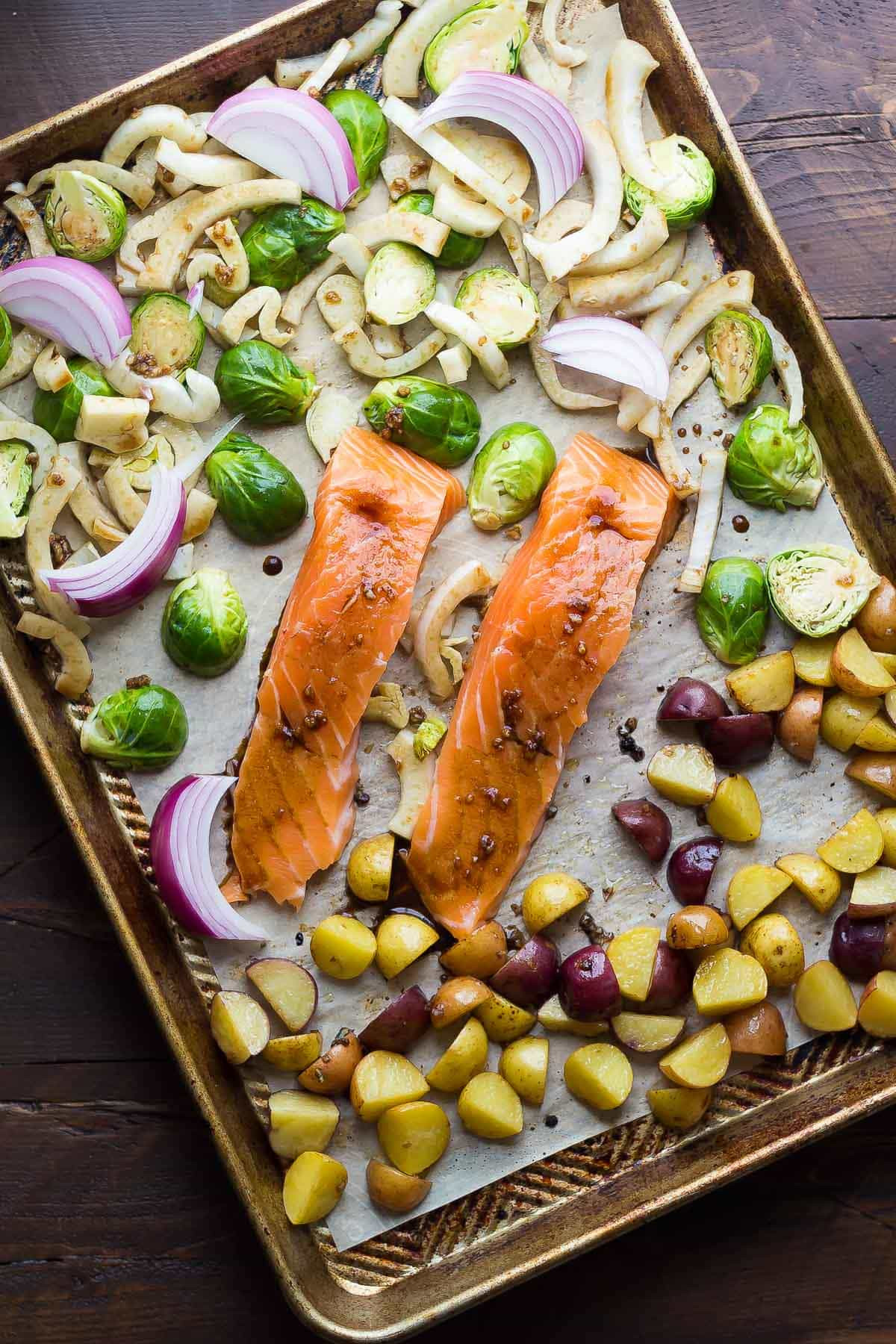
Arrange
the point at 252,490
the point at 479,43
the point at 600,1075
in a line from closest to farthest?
the point at 600,1075 < the point at 252,490 < the point at 479,43

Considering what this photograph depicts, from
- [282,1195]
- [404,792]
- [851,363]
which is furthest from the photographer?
[851,363]

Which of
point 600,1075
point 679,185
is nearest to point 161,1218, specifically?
point 600,1075

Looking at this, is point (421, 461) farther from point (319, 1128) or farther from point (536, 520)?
point (319, 1128)

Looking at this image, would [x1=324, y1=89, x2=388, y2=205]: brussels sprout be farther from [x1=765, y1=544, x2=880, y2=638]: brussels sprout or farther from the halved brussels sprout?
[x1=765, y1=544, x2=880, y2=638]: brussels sprout

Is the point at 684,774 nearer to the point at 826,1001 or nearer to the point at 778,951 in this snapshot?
the point at 778,951

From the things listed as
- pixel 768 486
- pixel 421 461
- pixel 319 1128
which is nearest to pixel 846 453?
pixel 768 486

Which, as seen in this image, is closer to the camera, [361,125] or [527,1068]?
[527,1068]

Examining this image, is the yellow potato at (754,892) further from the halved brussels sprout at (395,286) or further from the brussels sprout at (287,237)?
the brussels sprout at (287,237)
